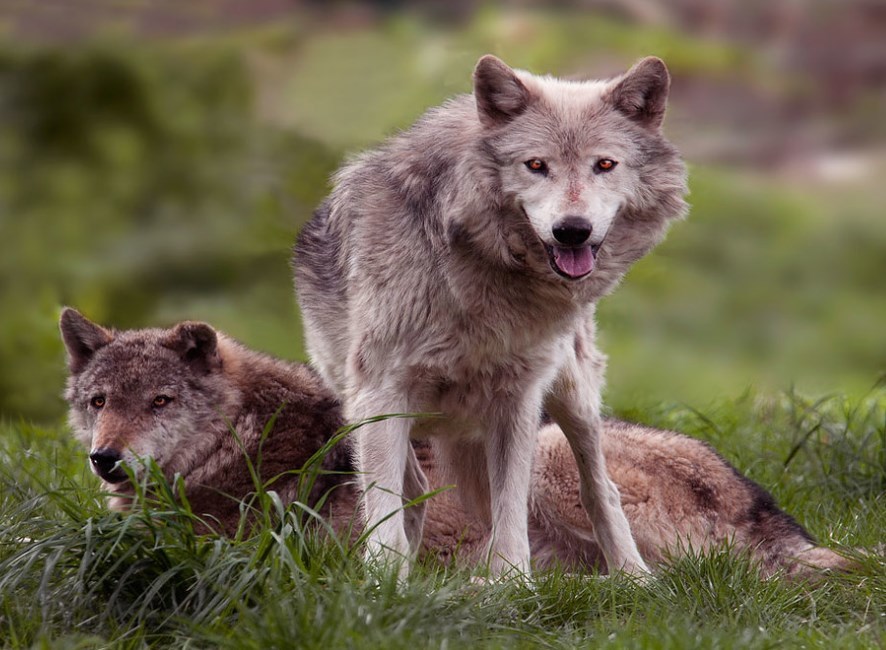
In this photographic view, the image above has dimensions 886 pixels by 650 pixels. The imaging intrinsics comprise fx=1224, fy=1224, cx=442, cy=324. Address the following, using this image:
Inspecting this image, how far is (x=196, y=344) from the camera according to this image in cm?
542

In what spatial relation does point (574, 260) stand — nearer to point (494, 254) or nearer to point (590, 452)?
point (494, 254)

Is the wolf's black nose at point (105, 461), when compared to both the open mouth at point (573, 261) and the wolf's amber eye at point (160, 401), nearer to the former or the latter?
the wolf's amber eye at point (160, 401)

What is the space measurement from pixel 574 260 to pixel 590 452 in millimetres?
1356

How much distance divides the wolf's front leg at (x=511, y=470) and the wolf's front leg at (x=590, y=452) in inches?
Result: 14.5

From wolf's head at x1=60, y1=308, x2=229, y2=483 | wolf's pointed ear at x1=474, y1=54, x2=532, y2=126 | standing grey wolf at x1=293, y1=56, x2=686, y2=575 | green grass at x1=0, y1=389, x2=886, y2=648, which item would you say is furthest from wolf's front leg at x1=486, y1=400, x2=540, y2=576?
wolf's head at x1=60, y1=308, x2=229, y2=483

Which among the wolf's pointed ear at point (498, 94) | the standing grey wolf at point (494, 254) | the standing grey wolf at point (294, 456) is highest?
the wolf's pointed ear at point (498, 94)

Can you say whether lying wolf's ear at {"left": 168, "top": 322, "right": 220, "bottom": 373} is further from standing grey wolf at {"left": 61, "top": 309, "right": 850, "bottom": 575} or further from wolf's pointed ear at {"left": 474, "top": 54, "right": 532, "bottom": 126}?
wolf's pointed ear at {"left": 474, "top": 54, "right": 532, "bottom": 126}

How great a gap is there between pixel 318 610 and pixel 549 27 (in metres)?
11.6

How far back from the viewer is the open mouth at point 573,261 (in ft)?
14.1

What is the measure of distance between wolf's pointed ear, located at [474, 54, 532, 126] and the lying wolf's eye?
0.83ft

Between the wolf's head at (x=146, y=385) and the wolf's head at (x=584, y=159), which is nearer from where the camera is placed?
the wolf's head at (x=584, y=159)

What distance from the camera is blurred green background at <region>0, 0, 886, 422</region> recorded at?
10.7 meters

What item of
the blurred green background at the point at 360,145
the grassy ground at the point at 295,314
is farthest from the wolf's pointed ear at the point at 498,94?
the blurred green background at the point at 360,145

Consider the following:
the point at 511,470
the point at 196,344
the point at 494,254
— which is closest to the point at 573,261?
the point at 494,254
